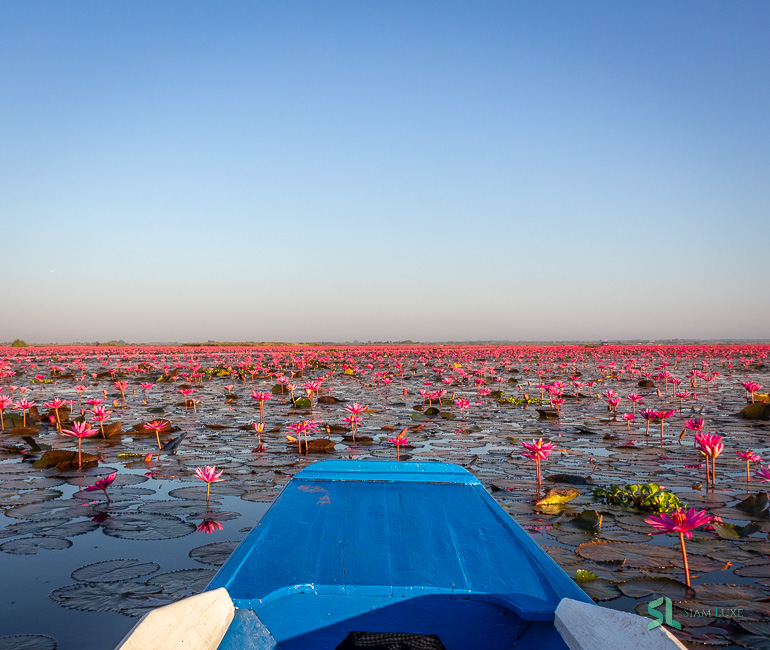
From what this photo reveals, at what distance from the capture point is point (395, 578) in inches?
68.6

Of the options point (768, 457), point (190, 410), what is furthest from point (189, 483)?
point (768, 457)

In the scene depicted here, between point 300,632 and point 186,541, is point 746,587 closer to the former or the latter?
point 300,632

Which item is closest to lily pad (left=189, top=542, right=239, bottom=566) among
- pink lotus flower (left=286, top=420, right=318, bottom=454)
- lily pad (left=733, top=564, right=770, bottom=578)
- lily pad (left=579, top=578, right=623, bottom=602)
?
lily pad (left=579, top=578, right=623, bottom=602)

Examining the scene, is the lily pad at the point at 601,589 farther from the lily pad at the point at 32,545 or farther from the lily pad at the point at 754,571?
the lily pad at the point at 32,545

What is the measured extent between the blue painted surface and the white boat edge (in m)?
0.06

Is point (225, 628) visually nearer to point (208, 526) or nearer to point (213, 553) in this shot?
point (213, 553)

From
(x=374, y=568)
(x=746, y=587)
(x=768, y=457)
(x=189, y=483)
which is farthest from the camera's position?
(x=768, y=457)

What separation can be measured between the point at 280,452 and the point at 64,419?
3724mm

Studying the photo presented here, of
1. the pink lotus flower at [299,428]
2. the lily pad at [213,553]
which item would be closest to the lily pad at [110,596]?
the lily pad at [213,553]

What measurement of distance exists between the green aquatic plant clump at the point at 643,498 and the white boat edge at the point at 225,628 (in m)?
2.71

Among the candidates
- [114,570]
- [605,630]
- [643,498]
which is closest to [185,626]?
[605,630]

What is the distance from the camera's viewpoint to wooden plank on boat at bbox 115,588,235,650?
4.24ft

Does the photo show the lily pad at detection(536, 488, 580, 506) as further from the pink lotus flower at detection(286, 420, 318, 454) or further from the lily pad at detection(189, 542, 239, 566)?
the pink lotus flower at detection(286, 420, 318, 454)

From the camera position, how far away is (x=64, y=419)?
7477 mm
